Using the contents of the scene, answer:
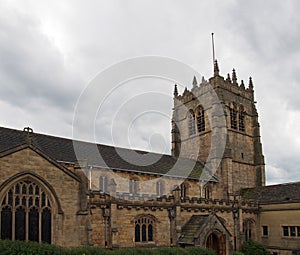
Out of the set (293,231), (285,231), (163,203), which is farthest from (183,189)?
(293,231)

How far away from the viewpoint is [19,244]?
18.6 meters

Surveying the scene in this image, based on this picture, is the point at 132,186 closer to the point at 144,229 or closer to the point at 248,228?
the point at 144,229

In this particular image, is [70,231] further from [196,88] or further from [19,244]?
[196,88]

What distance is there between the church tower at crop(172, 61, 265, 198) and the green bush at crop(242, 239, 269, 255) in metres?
8.32

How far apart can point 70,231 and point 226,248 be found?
15.4 metres

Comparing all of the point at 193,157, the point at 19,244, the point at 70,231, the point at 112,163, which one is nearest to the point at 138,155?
the point at 112,163

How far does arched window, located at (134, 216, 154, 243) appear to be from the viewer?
29.4 metres

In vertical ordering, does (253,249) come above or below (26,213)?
below

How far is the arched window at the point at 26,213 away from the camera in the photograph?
21.9 meters

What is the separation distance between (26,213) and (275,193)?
28820 mm

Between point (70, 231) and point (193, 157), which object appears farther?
point (193, 157)

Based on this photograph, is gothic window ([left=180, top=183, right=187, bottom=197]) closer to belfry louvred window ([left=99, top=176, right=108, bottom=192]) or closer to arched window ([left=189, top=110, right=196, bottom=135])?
belfry louvred window ([left=99, top=176, right=108, bottom=192])

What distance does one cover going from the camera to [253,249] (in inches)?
1395

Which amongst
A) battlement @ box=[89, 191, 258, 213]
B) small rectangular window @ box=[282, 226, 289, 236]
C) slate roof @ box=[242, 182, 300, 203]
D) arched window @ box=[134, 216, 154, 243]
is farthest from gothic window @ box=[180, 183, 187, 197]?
small rectangular window @ box=[282, 226, 289, 236]
